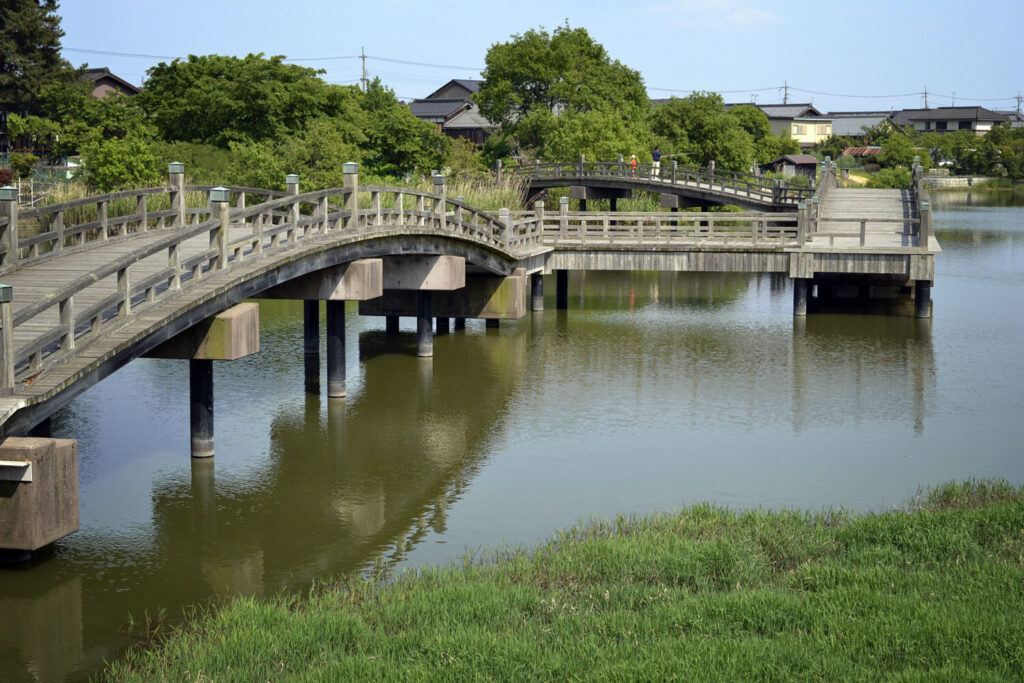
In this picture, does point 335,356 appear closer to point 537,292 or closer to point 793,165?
point 537,292

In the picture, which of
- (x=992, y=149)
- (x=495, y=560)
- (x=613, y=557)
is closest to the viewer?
(x=613, y=557)

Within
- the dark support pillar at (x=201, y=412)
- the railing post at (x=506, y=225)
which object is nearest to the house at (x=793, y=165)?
the railing post at (x=506, y=225)

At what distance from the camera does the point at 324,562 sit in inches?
539

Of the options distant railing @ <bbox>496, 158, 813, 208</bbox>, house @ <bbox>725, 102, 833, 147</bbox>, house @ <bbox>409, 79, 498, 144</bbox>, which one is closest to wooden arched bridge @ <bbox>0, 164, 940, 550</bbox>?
distant railing @ <bbox>496, 158, 813, 208</bbox>

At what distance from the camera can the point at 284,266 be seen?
739 inches

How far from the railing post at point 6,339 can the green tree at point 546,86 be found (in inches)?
2117

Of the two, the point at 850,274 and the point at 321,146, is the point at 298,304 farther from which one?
the point at 850,274

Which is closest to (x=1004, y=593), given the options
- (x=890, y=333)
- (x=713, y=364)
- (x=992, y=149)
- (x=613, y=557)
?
(x=613, y=557)

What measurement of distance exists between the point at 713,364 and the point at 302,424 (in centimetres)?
1014

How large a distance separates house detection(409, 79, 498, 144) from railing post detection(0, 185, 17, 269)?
7551 centimetres

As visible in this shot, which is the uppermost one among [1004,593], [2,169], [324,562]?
[2,169]

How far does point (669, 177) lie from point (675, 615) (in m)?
49.2

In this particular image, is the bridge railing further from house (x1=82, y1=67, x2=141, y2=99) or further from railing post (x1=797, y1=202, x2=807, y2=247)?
house (x1=82, y1=67, x2=141, y2=99)

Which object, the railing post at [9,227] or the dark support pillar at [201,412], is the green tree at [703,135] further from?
the railing post at [9,227]
